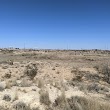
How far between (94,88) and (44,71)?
936 cm

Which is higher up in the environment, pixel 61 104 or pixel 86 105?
pixel 86 105

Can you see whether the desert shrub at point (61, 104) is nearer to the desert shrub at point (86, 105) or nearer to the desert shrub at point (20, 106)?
the desert shrub at point (86, 105)

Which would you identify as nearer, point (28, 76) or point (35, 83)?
point (35, 83)

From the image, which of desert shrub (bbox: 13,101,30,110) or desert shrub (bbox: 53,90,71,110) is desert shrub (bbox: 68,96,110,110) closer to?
desert shrub (bbox: 53,90,71,110)

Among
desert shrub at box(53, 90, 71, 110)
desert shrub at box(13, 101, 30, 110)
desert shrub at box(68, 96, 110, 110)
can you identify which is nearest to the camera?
desert shrub at box(68, 96, 110, 110)

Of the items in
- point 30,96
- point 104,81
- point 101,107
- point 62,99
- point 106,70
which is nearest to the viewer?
point 101,107

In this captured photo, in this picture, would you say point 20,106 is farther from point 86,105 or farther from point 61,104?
point 86,105

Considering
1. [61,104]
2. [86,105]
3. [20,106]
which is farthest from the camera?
[61,104]

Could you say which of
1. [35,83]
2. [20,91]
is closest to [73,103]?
[20,91]

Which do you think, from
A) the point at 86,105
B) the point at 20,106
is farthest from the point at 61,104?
the point at 20,106

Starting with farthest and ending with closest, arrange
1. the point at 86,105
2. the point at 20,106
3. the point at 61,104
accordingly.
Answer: the point at 61,104 → the point at 20,106 → the point at 86,105

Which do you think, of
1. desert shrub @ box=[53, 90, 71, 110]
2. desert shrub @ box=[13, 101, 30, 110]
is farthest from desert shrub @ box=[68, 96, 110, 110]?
desert shrub @ box=[13, 101, 30, 110]

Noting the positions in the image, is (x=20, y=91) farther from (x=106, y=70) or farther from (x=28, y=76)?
(x=106, y=70)

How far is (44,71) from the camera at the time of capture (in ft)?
82.1
